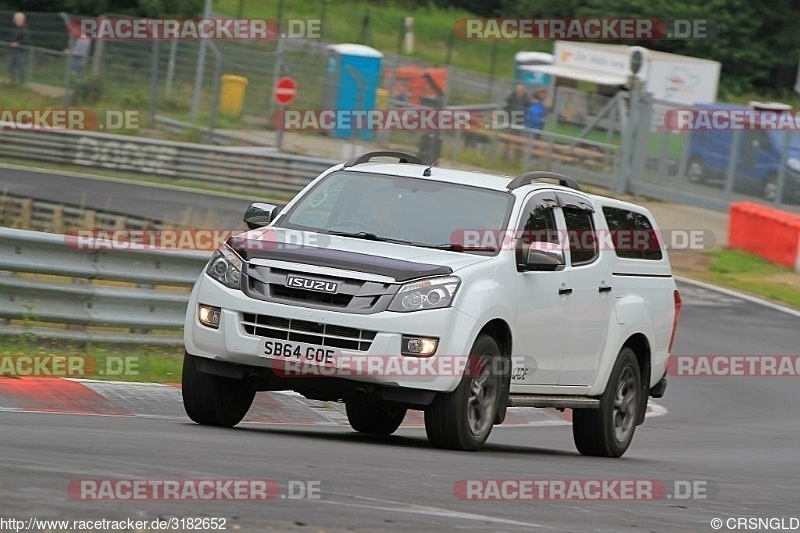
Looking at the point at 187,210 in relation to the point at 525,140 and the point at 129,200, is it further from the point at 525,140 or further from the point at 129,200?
the point at 525,140

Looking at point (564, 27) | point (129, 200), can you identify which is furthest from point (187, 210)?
point (564, 27)

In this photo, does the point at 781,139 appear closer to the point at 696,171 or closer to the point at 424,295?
the point at 696,171

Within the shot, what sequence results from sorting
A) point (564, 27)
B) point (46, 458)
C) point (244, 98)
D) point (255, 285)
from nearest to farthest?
point (46, 458), point (255, 285), point (244, 98), point (564, 27)

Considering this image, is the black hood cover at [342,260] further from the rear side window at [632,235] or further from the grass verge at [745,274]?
the grass verge at [745,274]

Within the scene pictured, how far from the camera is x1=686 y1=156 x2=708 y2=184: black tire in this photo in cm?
3503

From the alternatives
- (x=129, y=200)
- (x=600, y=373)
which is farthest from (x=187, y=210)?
(x=600, y=373)

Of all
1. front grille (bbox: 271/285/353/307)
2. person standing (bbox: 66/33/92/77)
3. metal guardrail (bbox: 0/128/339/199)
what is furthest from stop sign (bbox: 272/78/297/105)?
A: front grille (bbox: 271/285/353/307)

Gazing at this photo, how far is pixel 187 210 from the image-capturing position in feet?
88.4

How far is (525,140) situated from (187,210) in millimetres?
13587

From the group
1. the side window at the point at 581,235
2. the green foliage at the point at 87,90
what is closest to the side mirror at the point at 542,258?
the side window at the point at 581,235

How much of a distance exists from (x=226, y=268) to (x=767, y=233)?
20244mm

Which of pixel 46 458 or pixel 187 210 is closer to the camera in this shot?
pixel 46 458

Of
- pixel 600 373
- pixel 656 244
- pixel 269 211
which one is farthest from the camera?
pixel 656 244

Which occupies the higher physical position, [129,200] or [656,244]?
[656,244]
